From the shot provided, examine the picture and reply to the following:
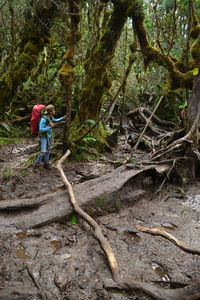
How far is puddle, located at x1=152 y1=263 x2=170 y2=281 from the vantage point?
2863 mm

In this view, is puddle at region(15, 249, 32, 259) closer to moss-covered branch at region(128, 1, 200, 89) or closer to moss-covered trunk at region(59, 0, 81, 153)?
moss-covered trunk at region(59, 0, 81, 153)

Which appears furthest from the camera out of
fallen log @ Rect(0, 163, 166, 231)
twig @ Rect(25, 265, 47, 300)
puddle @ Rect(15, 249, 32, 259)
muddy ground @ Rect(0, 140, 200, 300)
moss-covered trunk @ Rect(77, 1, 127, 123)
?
moss-covered trunk @ Rect(77, 1, 127, 123)

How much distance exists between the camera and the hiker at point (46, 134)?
611cm

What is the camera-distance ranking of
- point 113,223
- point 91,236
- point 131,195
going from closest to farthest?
point 91,236, point 113,223, point 131,195

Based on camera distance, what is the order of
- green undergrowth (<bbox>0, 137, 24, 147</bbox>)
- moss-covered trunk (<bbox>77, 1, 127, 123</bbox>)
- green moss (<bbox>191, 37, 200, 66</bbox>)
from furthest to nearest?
green undergrowth (<bbox>0, 137, 24, 147</bbox>) → moss-covered trunk (<bbox>77, 1, 127, 123</bbox>) → green moss (<bbox>191, 37, 200, 66</bbox>)

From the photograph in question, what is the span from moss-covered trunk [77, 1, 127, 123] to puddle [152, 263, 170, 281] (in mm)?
5542

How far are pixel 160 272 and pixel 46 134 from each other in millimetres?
4516

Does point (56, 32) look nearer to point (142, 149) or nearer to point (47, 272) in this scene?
point (142, 149)

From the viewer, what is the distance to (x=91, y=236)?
11.9ft

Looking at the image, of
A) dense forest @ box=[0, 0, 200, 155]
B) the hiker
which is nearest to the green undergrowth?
dense forest @ box=[0, 0, 200, 155]

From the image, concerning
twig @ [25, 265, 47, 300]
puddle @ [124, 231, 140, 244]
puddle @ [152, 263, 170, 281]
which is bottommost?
puddle @ [152, 263, 170, 281]

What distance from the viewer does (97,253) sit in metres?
3.25

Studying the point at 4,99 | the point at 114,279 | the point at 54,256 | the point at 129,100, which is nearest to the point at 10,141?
the point at 4,99

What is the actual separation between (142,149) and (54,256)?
261 inches
